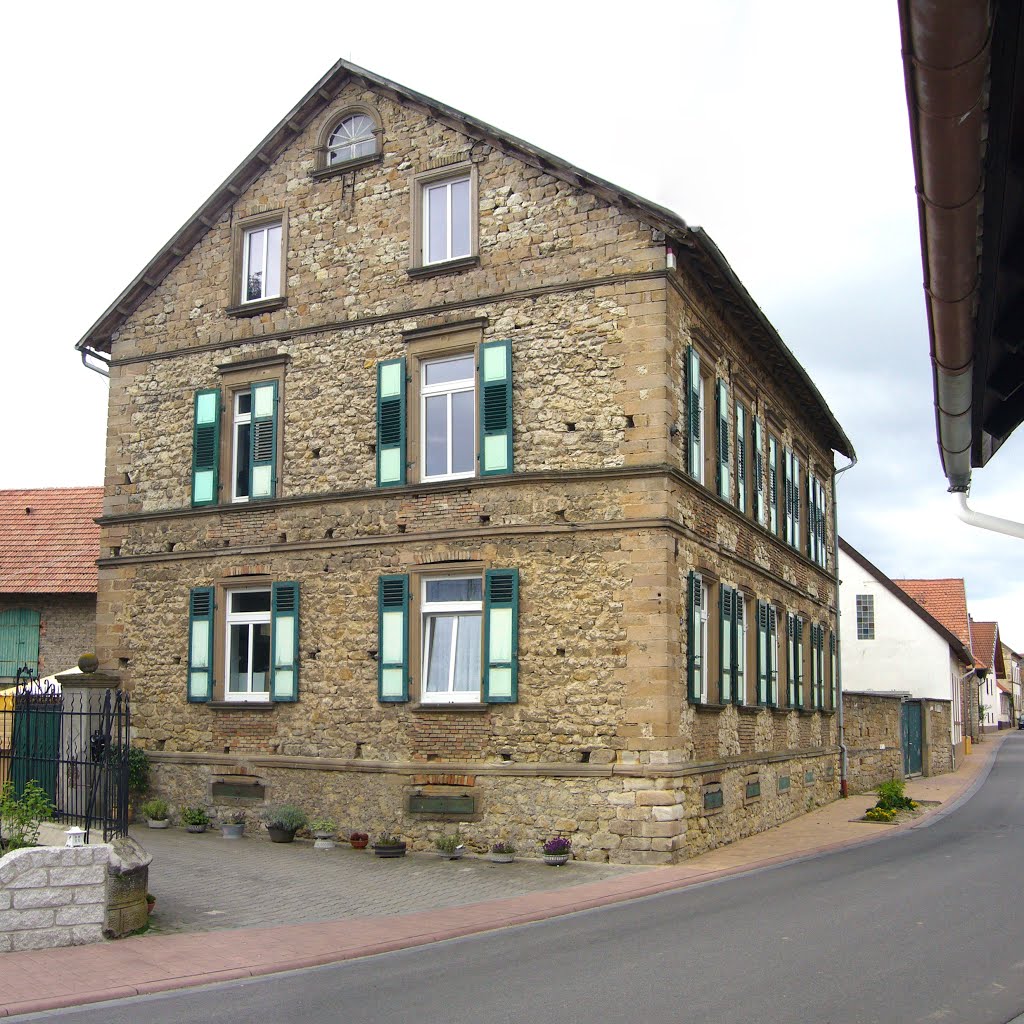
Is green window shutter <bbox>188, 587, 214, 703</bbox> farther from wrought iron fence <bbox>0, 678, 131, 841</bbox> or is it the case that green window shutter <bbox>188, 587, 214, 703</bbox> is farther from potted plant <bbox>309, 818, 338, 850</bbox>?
wrought iron fence <bbox>0, 678, 131, 841</bbox>

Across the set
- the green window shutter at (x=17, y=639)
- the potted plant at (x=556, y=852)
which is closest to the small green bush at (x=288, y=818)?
the potted plant at (x=556, y=852)

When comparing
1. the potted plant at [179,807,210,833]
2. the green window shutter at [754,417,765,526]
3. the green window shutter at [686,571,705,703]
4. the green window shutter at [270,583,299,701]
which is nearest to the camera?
the green window shutter at [686,571,705,703]

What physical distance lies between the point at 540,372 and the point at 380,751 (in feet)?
18.9

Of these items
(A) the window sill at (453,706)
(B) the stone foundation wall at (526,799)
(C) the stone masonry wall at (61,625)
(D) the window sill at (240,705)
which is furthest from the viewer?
(C) the stone masonry wall at (61,625)

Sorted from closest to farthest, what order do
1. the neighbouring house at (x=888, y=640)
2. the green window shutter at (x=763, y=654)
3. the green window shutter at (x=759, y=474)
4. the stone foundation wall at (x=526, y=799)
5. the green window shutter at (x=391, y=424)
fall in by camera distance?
the stone foundation wall at (x=526, y=799) → the green window shutter at (x=391, y=424) → the green window shutter at (x=763, y=654) → the green window shutter at (x=759, y=474) → the neighbouring house at (x=888, y=640)

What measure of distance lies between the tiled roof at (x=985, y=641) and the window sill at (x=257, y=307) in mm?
60180

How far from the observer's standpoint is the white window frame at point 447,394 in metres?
17.0

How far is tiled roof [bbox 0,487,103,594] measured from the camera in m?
25.8

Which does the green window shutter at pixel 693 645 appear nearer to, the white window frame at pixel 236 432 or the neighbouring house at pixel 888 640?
the white window frame at pixel 236 432

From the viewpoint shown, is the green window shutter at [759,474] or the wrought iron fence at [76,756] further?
the green window shutter at [759,474]


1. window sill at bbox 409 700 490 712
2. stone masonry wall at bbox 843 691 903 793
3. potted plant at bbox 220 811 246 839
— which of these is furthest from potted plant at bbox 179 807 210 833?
stone masonry wall at bbox 843 691 903 793

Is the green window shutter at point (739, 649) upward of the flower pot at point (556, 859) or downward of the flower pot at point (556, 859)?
upward

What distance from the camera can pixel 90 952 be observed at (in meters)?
9.60

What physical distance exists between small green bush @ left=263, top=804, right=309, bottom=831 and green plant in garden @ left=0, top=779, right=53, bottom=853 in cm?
624
